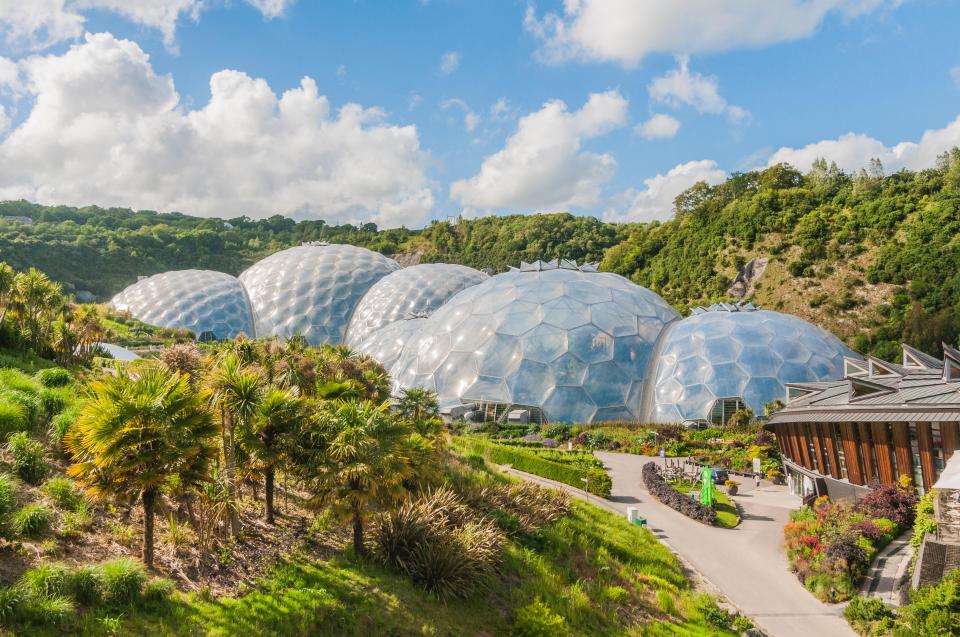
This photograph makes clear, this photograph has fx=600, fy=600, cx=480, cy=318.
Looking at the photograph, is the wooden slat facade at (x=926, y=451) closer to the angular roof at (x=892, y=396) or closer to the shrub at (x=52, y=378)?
the angular roof at (x=892, y=396)

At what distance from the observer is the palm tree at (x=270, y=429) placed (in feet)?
38.8

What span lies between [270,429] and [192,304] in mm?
50448

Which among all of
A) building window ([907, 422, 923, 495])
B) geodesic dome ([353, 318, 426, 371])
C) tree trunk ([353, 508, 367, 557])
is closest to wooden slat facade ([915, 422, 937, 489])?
building window ([907, 422, 923, 495])

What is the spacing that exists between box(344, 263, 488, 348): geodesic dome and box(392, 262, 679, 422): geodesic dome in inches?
455

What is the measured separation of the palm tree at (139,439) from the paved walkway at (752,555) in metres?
13.2

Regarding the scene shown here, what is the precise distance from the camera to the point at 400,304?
55781 millimetres

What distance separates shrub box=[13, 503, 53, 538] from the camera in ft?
29.3

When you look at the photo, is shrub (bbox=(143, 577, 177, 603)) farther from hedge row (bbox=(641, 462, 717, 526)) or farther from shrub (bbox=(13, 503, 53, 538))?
hedge row (bbox=(641, 462, 717, 526))

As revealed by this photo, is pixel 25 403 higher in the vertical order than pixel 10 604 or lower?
higher

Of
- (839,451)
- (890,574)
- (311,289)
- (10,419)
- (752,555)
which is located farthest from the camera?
(311,289)

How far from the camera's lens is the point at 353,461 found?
1172cm

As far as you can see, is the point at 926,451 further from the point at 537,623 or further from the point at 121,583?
the point at 121,583

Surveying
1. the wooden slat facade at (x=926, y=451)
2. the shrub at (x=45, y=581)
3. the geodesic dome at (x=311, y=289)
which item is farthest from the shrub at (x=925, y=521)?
the geodesic dome at (x=311, y=289)

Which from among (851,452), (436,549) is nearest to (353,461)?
(436,549)
